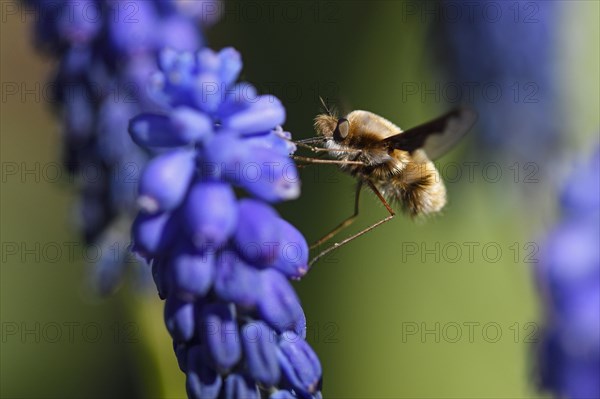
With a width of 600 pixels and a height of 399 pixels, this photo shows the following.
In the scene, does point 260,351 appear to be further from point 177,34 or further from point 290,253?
point 177,34

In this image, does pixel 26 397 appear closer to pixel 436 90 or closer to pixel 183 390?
pixel 183 390

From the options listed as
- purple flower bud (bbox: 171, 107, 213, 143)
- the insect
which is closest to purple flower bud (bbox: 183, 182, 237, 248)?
purple flower bud (bbox: 171, 107, 213, 143)

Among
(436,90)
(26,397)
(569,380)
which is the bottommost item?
(26,397)

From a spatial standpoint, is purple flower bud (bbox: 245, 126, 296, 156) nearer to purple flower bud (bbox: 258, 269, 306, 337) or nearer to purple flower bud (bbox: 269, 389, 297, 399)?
purple flower bud (bbox: 258, 269, 306, 337)

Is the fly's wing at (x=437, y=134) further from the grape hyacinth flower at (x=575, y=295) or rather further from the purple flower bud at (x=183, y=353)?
the purple flower bud at (x=183, y=353)

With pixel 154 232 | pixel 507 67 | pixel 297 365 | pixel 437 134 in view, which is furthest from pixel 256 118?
→ pixel 507 67

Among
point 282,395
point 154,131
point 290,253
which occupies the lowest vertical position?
point 282,395

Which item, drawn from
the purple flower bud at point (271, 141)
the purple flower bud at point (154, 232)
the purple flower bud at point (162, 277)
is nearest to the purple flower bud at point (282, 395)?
the purple flower bud at point (162, 277)

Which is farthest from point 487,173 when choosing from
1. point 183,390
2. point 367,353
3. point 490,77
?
point 183,390
